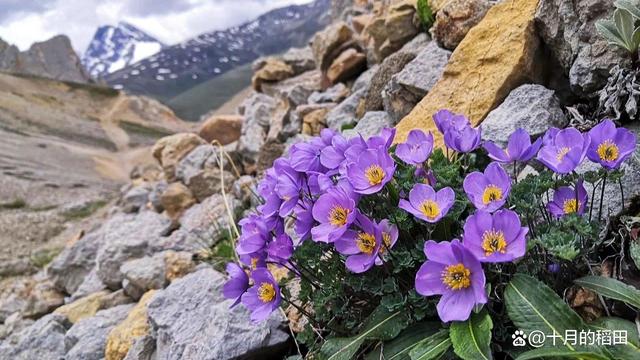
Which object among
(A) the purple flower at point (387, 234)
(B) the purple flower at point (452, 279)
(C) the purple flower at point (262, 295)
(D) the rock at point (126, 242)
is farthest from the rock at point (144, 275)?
(B) the purple flower at point (452, 279)

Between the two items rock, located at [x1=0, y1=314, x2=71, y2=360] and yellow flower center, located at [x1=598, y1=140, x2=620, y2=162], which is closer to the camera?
yellow flower center, located at [x1=598, y1=140, x2=620, y2=162]

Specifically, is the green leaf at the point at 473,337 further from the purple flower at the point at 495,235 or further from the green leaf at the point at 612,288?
the green leaf at the point at 612,288

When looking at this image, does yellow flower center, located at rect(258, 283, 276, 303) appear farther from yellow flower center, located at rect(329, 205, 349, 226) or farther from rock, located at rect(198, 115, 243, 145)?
rock, located at rect(198, 115, 243, 145)

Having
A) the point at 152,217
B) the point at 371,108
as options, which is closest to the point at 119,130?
the point at 152,217

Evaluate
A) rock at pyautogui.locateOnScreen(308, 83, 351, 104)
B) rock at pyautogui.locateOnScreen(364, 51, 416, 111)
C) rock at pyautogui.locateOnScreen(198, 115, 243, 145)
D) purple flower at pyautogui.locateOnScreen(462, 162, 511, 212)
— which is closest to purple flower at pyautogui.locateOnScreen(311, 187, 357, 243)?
purple flower at pyautogui.locateOnScreen(462, 162, 511, 212)

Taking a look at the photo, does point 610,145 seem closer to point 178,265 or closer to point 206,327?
point 206,327
